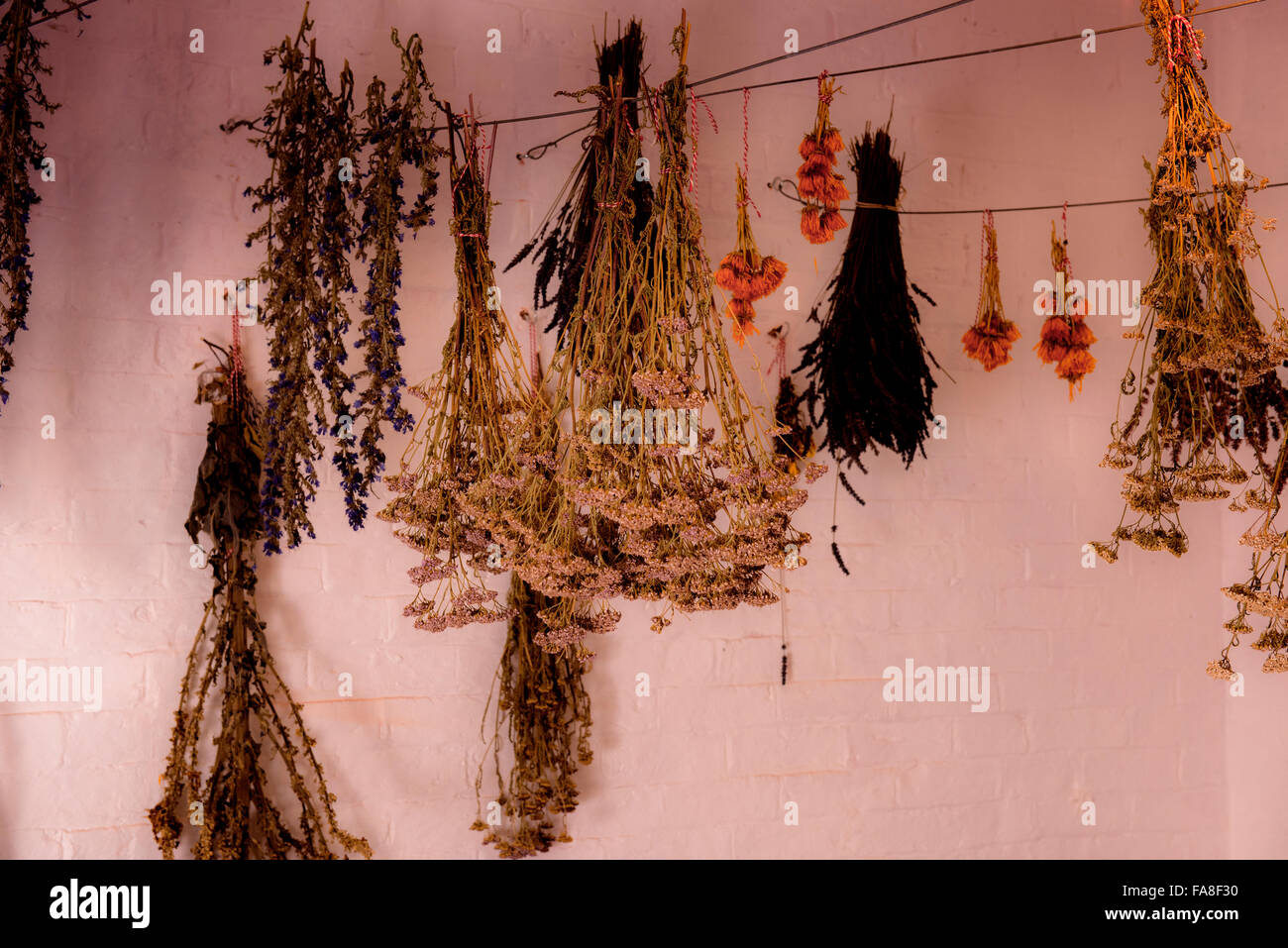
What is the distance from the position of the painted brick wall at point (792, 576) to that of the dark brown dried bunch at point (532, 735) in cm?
7

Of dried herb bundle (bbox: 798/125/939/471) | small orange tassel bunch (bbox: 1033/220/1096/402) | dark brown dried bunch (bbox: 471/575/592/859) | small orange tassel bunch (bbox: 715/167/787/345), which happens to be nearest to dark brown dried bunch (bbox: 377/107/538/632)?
dark brown dried bunch (bbox: 471/575/592/859)

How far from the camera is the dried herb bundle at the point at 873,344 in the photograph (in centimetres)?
196

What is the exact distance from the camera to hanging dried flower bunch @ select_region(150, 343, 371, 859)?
1.74 meters

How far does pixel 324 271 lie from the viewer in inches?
64.4

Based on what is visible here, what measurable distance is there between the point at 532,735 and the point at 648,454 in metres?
0.78

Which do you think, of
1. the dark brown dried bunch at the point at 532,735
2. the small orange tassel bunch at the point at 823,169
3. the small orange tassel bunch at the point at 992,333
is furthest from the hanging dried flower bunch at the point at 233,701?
the small orange tassel bunch at the point at 992,333

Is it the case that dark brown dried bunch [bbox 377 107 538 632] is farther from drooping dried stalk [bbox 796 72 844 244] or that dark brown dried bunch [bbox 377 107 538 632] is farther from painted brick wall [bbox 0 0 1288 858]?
drooping dried stalk [bbox 796 72 844 244]

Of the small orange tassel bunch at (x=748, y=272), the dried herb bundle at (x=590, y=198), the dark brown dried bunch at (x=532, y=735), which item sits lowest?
the dark brown dried bunch at (x=532, y=735)

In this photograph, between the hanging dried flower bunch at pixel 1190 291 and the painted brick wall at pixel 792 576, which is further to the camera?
the painted brick wall at pixel 792 576

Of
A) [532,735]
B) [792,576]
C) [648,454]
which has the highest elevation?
[648,454]

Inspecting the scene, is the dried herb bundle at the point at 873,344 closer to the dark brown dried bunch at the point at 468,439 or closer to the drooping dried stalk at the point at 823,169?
the drooping dried stalk at the point at 823,169

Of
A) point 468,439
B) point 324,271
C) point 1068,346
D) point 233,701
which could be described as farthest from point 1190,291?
point 233,701

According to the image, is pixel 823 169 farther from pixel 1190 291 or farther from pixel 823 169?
pixel 1190 291
